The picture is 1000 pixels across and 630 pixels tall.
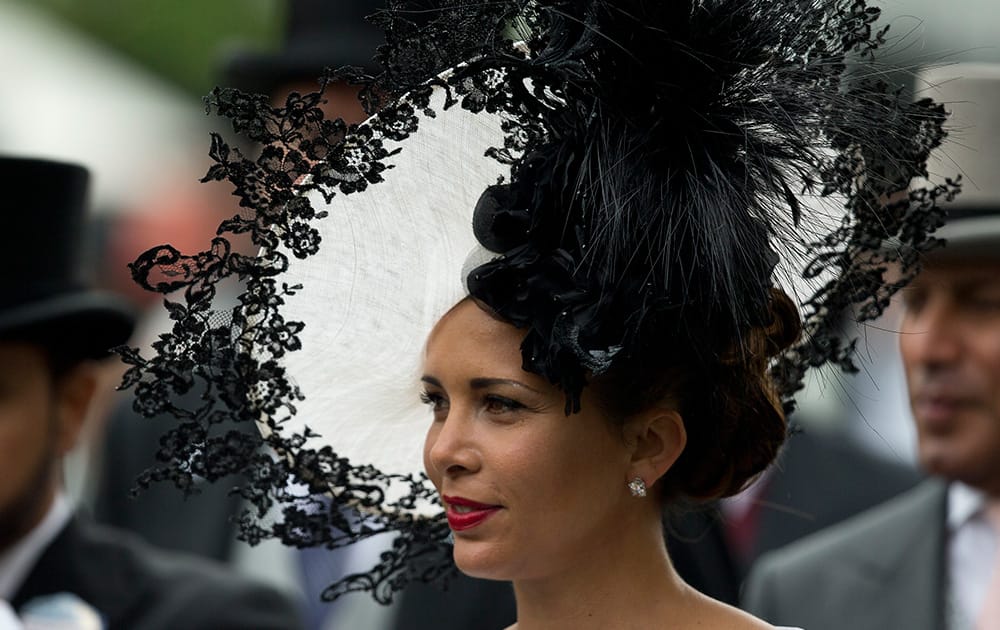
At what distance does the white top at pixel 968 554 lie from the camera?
13.6ft

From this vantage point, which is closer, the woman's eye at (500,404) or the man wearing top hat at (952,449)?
the woman's eye at (500,404)

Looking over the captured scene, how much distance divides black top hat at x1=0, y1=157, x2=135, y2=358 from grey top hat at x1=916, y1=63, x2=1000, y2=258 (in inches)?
84.2

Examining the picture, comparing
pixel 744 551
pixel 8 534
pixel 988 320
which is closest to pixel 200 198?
pixel 744 551

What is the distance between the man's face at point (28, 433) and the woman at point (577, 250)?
140 centimetres

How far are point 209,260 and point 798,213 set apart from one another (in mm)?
956

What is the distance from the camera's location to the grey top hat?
Answer: 388cm

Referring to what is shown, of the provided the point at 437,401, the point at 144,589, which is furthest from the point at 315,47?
the point at 437,401

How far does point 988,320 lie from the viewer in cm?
415


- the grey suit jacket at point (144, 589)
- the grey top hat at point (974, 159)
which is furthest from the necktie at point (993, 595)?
the grey suit jacket at point (144, 589)

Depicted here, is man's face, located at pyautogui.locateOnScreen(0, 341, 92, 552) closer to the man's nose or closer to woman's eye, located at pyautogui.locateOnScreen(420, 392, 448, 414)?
woman's eye, located at pyautogui.locateOnScreen(420, 392, 448, 414)

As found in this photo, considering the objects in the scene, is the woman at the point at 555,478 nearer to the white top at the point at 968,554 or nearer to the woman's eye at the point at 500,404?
the woman's eye at the point at 500,404

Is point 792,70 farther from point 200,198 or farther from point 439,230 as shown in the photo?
point 200,198

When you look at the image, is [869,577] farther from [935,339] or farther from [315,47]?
[315,47]

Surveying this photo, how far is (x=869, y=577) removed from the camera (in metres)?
4.37
